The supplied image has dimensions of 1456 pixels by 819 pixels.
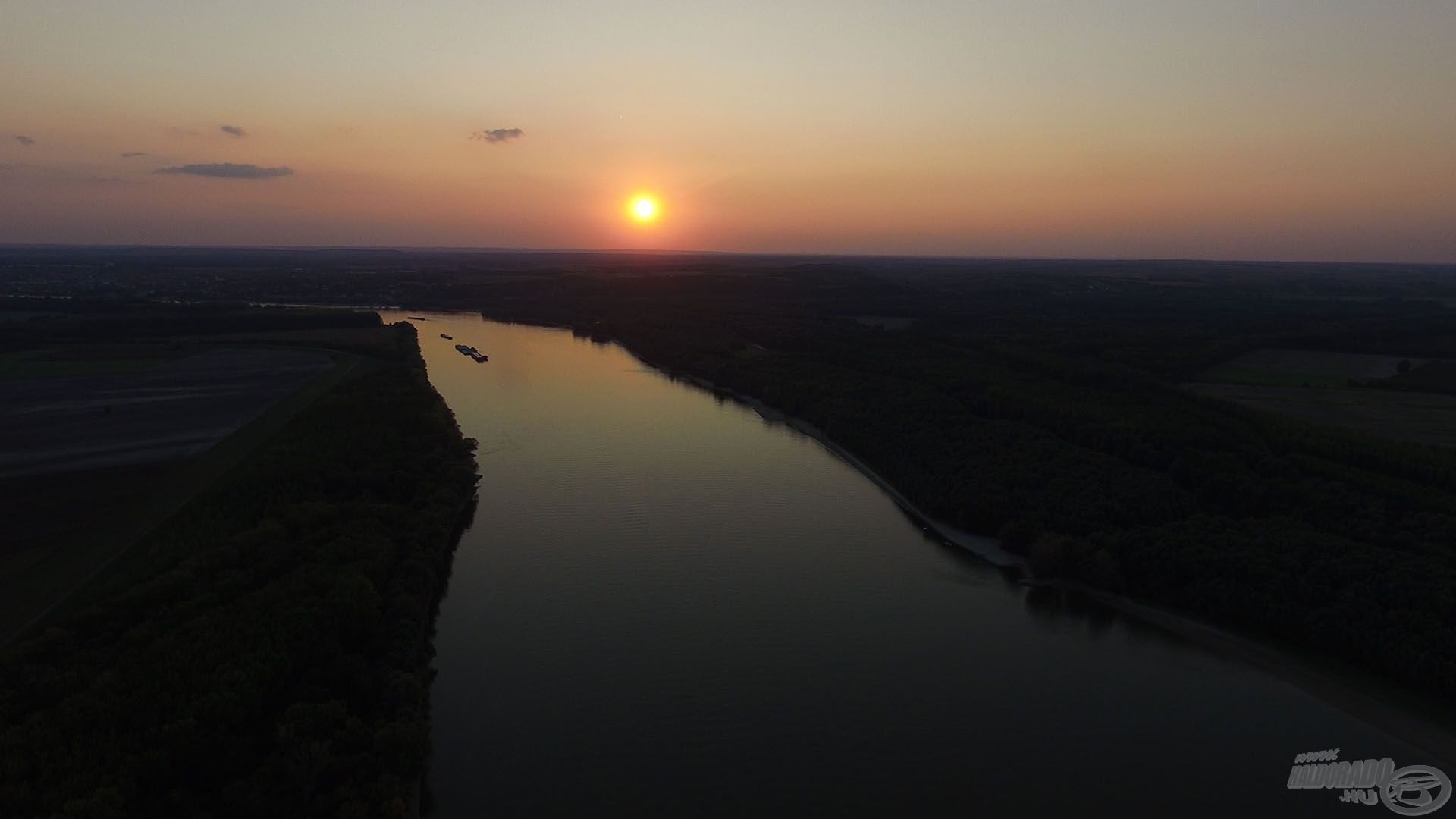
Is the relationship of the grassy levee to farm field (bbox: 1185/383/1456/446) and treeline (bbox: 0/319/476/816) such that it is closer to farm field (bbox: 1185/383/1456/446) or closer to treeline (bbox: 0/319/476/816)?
treeline (bbox: 0/319/476/816)

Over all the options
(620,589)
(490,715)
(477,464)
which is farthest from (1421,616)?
(477,464)

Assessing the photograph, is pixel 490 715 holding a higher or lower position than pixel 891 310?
lower

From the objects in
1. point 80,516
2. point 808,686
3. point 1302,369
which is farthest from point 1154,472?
point 1302,369

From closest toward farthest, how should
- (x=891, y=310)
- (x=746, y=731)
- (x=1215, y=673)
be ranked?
(x=746, y=731)
(x=1215, y=673)
(x=891, y=310)

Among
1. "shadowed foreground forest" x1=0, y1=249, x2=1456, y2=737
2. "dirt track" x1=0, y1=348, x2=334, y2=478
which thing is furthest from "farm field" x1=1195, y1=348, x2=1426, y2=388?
"dirt track" x1=0, y1=348, x2=334, y2=478

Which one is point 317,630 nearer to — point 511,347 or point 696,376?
point 696,376

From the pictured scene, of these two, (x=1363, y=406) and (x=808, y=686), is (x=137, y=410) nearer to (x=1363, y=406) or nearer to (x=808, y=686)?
(x=808, y=686)

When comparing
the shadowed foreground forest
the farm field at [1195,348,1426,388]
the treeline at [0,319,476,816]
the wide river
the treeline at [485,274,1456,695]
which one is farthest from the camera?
the farm field at [1195,348,1426,388]
